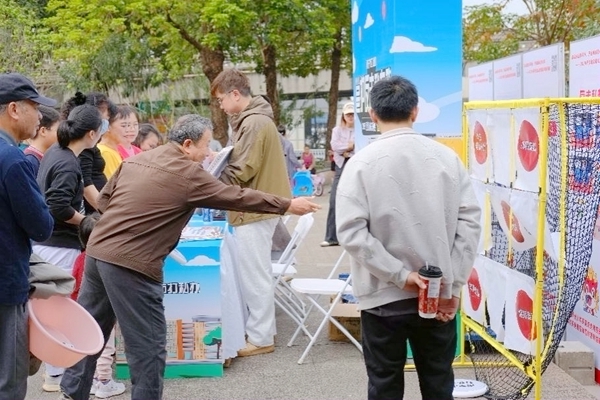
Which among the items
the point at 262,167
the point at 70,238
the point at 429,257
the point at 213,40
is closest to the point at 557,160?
the point at 429,257

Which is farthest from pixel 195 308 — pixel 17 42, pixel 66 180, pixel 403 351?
pixel 17 42

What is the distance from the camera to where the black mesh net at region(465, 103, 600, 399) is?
3.96 m

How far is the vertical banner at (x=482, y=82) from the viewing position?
5.96 m

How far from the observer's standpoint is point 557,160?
3955mm

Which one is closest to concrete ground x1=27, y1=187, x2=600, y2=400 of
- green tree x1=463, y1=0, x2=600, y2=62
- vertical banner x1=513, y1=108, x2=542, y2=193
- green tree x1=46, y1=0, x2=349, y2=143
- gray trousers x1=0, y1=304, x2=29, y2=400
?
vertical banner x1=513, y1=108, x2=542, y2=193

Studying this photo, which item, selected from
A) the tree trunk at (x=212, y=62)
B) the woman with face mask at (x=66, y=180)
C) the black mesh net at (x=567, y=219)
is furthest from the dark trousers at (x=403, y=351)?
the tree trunk at (x=212, y=62)

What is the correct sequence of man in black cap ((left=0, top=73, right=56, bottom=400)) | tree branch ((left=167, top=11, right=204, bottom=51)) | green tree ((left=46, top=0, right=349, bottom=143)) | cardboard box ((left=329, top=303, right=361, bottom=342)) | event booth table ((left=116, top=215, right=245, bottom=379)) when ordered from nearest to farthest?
man in black cap ((left=0, top=73, right=56, bottom=400))
event booth table ((left=116, top=215, right=245, bottom=379))
cardboard box ((left=329, top=303, right=361, bottom=342))
green tree ((left=46, top=0, right=349, bottom=143))
tree branch ((left=167, top=11, right=204, bottom=51))

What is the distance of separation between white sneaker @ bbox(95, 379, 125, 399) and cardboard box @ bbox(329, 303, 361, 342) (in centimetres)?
171

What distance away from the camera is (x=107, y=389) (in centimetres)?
474

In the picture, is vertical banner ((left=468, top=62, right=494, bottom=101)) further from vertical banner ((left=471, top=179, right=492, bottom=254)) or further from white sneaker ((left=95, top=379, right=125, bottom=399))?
white sneaker ((left=95, top=379, right=125, bottom=399))

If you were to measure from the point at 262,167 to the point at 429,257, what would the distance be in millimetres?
2516

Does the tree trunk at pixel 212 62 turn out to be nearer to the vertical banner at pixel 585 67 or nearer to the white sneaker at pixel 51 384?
the white sneaker at pixel 51 384

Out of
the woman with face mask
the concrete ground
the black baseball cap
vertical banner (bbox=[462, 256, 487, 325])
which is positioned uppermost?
the black baseball cap

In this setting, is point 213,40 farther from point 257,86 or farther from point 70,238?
point 257,86
